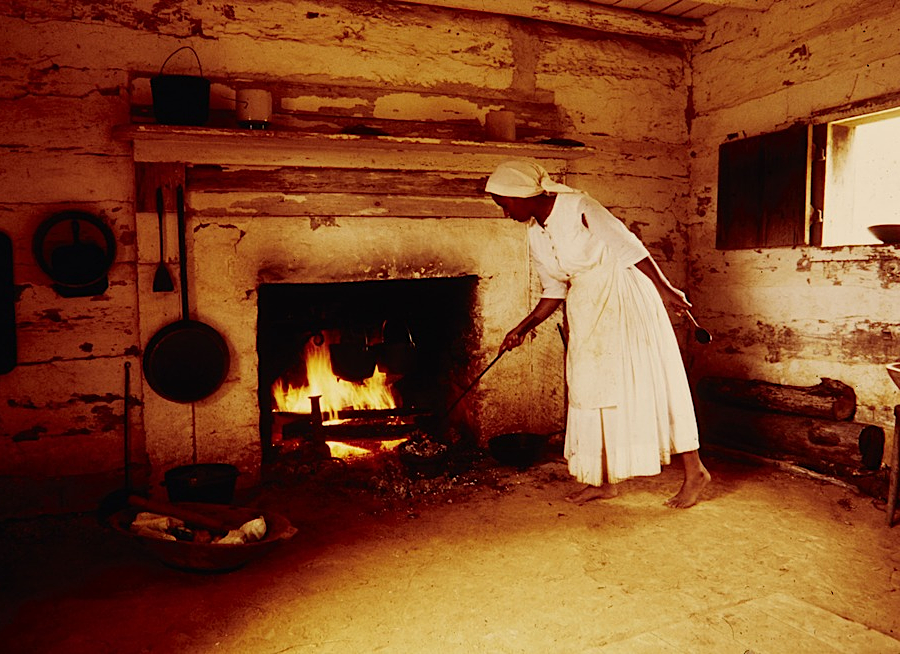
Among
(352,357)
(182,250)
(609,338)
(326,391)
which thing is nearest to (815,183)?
(609,338)

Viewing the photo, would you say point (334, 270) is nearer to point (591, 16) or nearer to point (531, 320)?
point (531, 320)

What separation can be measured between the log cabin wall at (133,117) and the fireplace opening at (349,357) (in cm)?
55

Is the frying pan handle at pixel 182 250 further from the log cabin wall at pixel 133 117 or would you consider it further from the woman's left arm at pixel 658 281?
the woman's left arm at pixel 658 281

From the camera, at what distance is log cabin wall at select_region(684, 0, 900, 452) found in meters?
4.03

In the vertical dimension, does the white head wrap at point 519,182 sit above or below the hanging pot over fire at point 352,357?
above

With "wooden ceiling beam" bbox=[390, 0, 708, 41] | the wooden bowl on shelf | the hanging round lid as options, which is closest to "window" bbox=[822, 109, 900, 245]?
the wooden bowl on shelf

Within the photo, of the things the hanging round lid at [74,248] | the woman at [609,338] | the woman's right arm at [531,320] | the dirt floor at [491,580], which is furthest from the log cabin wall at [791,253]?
the hanging round lid at [74,248]

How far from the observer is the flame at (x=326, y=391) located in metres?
4.83

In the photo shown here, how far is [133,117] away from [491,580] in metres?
2.94

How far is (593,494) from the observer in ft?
12.5

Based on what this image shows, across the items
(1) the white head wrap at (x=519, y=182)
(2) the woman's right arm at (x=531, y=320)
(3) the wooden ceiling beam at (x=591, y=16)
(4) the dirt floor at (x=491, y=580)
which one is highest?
(3) the wooden ceiling beam at (x=591, y=16)

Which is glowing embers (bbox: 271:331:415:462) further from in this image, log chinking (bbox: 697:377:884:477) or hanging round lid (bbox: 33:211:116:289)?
log chinking (bbox: 697:377:884:477)

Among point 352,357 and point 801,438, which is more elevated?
point 352,357

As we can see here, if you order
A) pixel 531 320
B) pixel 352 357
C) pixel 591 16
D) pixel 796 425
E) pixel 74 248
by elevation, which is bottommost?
pixel 796 425
